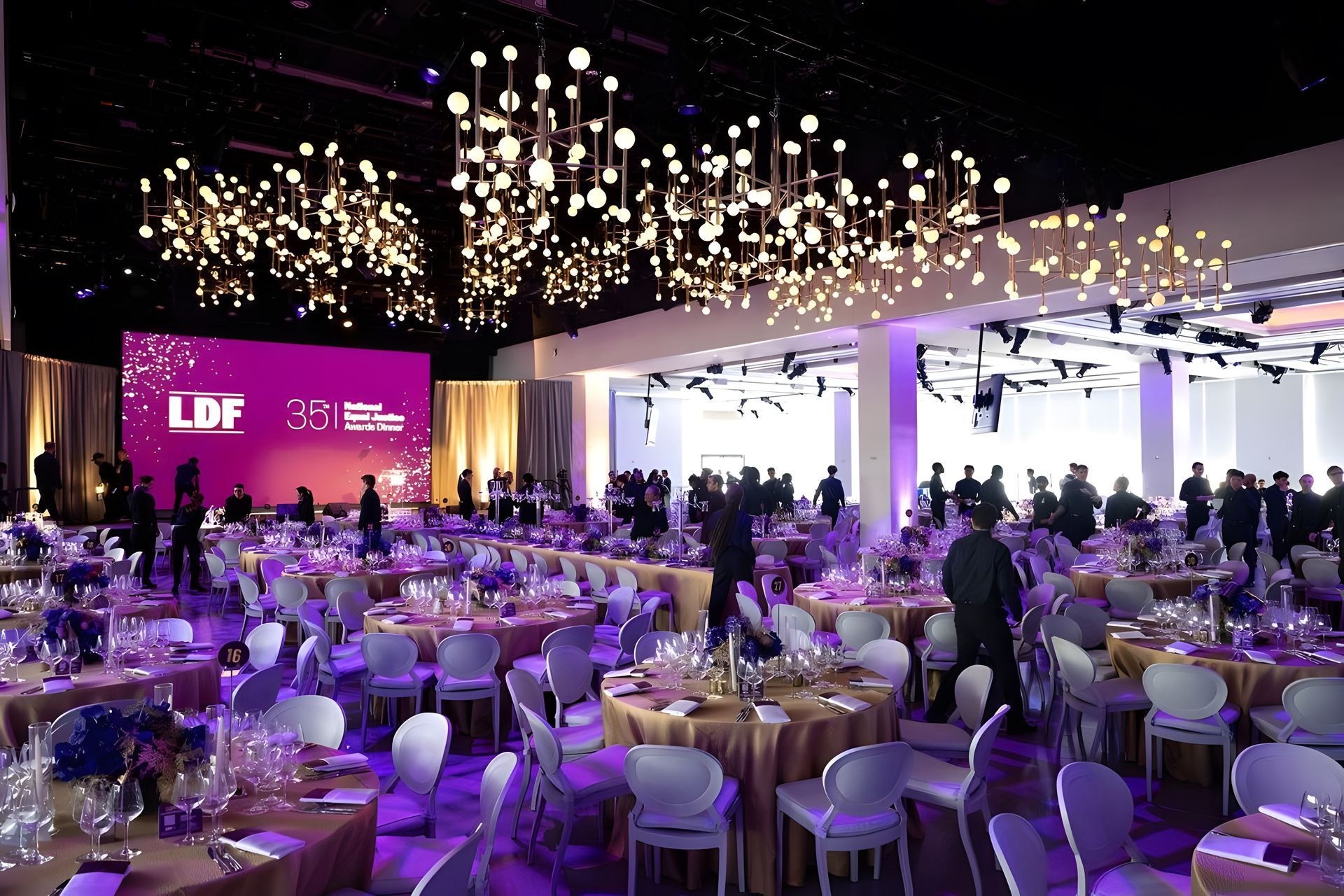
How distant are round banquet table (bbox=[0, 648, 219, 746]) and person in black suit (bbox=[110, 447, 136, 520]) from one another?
11.7 meters

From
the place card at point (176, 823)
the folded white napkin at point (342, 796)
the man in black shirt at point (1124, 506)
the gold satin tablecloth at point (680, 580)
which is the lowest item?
the gold satin tablecloth at point (680, 580)

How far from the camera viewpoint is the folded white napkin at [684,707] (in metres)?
3.93

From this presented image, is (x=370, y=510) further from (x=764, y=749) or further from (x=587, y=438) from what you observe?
(x=764, y=749)

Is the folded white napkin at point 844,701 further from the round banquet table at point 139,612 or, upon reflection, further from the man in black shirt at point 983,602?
the round banquet table at point 139,612

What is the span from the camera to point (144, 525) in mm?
11914

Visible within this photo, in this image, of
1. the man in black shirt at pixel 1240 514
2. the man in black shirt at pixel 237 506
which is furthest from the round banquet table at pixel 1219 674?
the man in black shirt at pixel 237 506

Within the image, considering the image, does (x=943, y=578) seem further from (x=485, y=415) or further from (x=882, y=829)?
(x=485, y=415)

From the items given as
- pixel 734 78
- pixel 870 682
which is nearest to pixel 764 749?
pixel 870 682

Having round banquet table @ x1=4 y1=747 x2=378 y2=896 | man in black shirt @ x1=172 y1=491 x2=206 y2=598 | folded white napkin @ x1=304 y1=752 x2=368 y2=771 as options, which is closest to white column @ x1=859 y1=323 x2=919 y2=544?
man in black shirt @ x1=172 y1=491 x2=206 y2=598

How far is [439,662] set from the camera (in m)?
5.68

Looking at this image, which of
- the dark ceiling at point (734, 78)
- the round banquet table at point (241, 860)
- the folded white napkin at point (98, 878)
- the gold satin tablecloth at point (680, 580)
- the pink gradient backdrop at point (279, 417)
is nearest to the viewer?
the folded white napkin at point (98, 878)

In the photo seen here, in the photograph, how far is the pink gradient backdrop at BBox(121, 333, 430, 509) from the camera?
53.1 ft

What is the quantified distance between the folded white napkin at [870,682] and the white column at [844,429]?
790 inches

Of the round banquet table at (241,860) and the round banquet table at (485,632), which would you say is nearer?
the round banquet table at (241,860)
